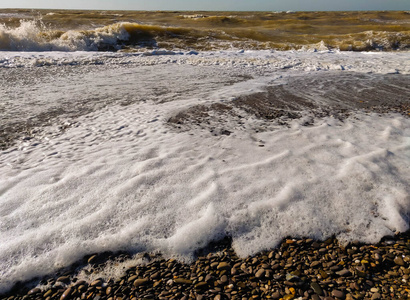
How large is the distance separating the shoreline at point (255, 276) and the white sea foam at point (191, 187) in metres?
0.10

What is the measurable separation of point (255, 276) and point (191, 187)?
3.42 ft

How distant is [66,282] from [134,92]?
4.72 m

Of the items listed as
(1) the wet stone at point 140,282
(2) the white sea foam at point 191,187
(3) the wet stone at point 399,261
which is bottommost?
(1) the wet stone at point 140,282

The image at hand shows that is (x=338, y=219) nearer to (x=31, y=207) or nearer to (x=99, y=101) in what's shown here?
(x=31, y=207)

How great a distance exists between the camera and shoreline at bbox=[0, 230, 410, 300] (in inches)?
61.4

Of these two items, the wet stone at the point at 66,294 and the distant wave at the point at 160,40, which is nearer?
the wet stone at the point at 66,294

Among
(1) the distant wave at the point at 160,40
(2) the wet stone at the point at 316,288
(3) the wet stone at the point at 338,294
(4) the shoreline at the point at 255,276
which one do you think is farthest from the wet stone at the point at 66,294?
(1) the distant wave at the point at 160,40

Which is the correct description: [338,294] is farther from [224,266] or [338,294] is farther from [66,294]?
[66,294]

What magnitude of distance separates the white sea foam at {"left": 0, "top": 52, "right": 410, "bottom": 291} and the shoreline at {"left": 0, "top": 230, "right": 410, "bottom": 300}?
0.32ft

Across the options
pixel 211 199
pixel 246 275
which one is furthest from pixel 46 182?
pixel 246 275

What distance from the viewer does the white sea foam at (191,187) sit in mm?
1946

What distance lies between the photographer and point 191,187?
2.49 m

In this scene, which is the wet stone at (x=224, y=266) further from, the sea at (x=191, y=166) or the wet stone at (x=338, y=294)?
the wet stone at (x=338, y=294)

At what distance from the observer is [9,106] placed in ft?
15.8
